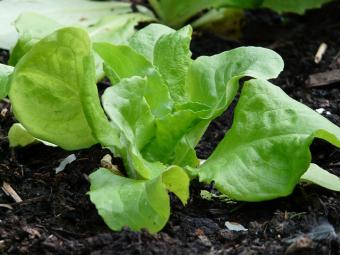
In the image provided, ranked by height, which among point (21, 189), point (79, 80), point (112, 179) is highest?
point (79, 80)

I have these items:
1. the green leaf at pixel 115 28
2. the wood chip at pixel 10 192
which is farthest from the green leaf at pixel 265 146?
the green leaf at pixel 115 28

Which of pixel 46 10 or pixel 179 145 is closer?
pixel 179 145

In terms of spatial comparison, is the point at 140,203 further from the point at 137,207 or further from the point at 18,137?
the point at 18,137

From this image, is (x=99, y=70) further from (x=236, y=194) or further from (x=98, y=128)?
(x=236, y=194)

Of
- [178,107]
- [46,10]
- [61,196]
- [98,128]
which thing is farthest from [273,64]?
[46,10]

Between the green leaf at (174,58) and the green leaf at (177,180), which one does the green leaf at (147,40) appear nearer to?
the green leaf at (174,58)

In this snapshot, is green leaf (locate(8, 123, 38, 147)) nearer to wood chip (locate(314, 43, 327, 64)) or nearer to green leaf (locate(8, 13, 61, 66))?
green leaf (locate(8, 13, 61, 66))

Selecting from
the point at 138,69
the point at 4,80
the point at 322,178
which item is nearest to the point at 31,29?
the point at 4,80
